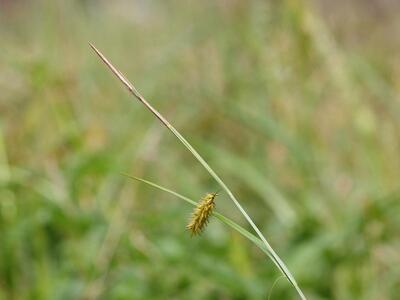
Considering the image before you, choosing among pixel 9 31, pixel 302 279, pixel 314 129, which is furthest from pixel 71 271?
pixel 9 31

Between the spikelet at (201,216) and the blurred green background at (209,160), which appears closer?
the spikelet at (201,216)

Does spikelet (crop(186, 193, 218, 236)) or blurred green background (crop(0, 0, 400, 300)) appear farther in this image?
blurred green background (crop(0, 0, 400, 300))

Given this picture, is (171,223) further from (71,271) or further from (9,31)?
(9,31)

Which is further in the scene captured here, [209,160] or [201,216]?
[209,160]

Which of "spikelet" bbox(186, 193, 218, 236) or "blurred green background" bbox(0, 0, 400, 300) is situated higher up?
"blurred green background" bbox(0, 0, 400, 300)

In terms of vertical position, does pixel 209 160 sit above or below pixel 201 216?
above
